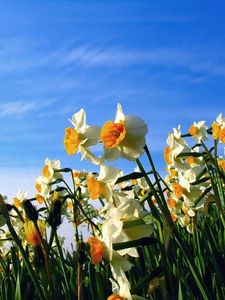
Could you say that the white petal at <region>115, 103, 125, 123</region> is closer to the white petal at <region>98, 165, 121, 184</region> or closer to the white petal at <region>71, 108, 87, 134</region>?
the white petal at <region>98, 165, 121, 184</region>

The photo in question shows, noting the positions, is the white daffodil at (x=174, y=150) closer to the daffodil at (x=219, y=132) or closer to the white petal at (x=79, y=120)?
the daffodil at (x=219, y=132)

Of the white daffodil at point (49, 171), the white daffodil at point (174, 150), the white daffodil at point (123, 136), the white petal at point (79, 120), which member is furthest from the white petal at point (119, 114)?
the white daffodil at point (49, 171)

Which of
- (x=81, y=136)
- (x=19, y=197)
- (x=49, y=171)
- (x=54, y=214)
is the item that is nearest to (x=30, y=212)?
(x=54, y=214)

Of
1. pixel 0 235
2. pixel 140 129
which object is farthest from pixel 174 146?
pixel 0 235

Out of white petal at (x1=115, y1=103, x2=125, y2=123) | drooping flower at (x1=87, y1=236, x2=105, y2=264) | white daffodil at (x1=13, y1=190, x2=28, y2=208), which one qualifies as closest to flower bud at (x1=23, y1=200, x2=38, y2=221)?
white petal at (x1=115, y1=103, x2=125, y2=123)

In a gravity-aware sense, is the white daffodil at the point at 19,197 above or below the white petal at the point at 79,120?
above
